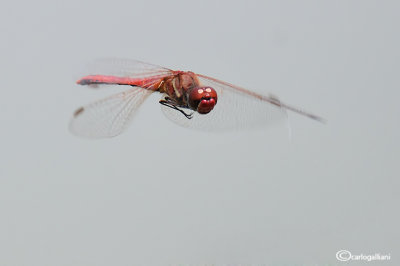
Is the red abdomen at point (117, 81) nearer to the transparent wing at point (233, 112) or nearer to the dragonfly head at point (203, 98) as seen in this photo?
the transparent wing at point (233, 112)

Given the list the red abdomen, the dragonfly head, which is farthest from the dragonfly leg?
the dragonfly head

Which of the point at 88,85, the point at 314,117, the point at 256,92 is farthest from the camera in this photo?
the point at 88,85

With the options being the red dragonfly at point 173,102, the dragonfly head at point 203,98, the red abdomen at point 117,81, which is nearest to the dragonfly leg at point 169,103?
Result: the red dragonfly at point 173,102

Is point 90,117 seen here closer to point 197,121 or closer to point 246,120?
point 197,121

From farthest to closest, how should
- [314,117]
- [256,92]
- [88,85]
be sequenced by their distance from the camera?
[88,85]
[256,92]
[314,117]

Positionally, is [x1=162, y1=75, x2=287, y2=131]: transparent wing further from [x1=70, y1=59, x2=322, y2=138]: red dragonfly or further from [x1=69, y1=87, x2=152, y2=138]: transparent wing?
[x1=69, y1=87, x2=152, y2=138]: transparent wing

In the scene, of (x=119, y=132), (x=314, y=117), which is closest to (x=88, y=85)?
(x=119, y=132)

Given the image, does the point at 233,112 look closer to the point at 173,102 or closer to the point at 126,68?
the point at 173,102
